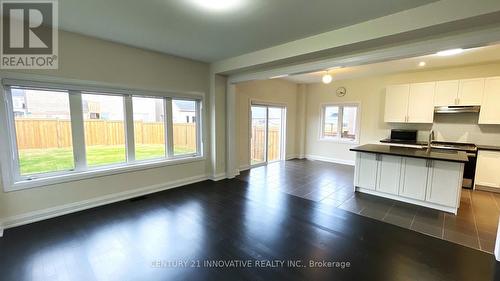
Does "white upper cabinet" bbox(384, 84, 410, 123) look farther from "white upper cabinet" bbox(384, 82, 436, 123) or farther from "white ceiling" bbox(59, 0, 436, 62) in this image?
"white ceiling" bbox(59, 0, 436, 62)

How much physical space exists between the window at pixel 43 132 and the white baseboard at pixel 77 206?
57 cm

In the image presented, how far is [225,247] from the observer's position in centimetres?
243

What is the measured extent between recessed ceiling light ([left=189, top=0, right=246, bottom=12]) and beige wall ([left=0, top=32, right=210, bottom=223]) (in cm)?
207

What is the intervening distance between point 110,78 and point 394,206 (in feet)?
17.1

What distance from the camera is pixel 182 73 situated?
4.45 metres

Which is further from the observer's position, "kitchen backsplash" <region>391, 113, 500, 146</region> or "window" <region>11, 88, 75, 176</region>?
"kitchen backsplash" <region>391, 113, 500, 146</region>

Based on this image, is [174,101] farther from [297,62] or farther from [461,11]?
[461,11]

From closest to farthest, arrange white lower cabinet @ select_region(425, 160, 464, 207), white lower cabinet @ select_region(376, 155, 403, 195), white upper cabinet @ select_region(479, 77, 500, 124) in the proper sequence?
white lower cabinet @ select_region(425, 160, 464, 207)
white lower cabinet @ select_region(376, 155, 403, 195)
white upper cabinet @ select_region(479, 77, 500, 124)

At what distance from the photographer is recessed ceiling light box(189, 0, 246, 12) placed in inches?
89.0

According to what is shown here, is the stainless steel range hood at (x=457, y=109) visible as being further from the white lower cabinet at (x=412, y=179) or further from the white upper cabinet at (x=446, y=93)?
the white lower cabinet at (x=412, y=179)

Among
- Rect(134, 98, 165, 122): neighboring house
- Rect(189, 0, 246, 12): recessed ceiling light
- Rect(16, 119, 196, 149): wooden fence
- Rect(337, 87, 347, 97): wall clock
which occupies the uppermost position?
Rect(189, 0, 246, 12): recessed ceiling light

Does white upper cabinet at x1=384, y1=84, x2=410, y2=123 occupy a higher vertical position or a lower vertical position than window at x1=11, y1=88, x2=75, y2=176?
higher

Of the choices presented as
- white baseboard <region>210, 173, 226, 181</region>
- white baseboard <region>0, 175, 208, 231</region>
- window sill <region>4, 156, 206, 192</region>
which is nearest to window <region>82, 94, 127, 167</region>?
window sill <region>4, 156, 206, 192</region>

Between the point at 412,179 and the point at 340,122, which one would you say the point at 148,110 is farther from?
the point at 340,122
